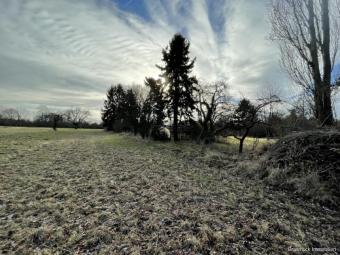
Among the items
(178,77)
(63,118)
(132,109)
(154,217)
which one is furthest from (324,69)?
(63,118)

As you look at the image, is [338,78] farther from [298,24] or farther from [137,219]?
[137,219]

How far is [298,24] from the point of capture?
8.80 metres

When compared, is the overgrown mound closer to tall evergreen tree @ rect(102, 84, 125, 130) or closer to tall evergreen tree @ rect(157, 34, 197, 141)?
tall evergreen tree @ rect(157, 34, 197, 141)

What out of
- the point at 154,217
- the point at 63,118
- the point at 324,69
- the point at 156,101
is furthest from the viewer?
the point at 63,118

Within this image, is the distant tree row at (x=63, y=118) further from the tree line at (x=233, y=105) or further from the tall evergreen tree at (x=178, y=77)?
the tall evergreen tree at (x=178, y=77)

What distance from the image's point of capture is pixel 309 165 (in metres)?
5.75

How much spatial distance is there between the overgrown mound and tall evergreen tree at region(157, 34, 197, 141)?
44.3ft

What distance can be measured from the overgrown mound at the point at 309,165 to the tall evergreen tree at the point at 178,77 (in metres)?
13.5

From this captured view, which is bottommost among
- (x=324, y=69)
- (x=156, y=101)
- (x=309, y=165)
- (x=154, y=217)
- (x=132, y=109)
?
(x=154, y=217)

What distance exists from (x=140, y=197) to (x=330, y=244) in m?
3.33

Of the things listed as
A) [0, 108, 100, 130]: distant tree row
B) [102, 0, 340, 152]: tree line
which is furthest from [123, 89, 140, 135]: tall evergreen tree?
[0, 108, 100, 130]: distant tree row

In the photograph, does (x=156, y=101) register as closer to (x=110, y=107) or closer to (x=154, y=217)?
(x=154, y=217)

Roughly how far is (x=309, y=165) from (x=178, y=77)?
618 inches

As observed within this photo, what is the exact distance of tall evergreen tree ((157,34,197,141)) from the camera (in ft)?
65.4
